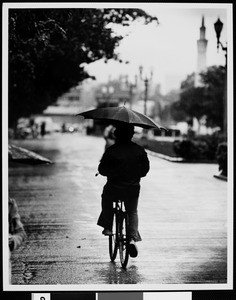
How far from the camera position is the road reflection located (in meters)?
6.05

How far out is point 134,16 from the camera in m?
7.31

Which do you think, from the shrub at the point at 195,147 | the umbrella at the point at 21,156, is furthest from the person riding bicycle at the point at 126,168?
the shrub at the point at 195,147

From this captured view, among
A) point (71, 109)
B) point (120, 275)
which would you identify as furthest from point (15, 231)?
point (71, 109)

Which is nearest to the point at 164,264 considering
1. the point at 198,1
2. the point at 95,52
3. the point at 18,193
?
the point at 198,1

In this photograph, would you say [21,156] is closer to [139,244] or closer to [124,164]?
[124,164]

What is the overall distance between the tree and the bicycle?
1.85 metres

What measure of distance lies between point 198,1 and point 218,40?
2.11ft

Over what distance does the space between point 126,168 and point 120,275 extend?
87cm

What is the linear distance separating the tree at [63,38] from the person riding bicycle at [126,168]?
4.55 ft

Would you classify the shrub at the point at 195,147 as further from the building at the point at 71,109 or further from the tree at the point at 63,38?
the building at the point at 71,109

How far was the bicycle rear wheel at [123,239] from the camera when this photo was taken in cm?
603

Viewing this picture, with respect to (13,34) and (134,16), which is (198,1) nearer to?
(134,16)

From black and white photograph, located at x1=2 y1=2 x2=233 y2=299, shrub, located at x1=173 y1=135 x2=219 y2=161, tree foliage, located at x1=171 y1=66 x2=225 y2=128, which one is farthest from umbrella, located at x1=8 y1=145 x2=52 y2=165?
shrub, located at x1=173 y1=135 x2=219 y2=161

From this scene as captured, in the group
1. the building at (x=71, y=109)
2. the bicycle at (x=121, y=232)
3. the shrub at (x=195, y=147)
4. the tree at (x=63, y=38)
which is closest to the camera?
the bicycle at (x=121, y=232)
